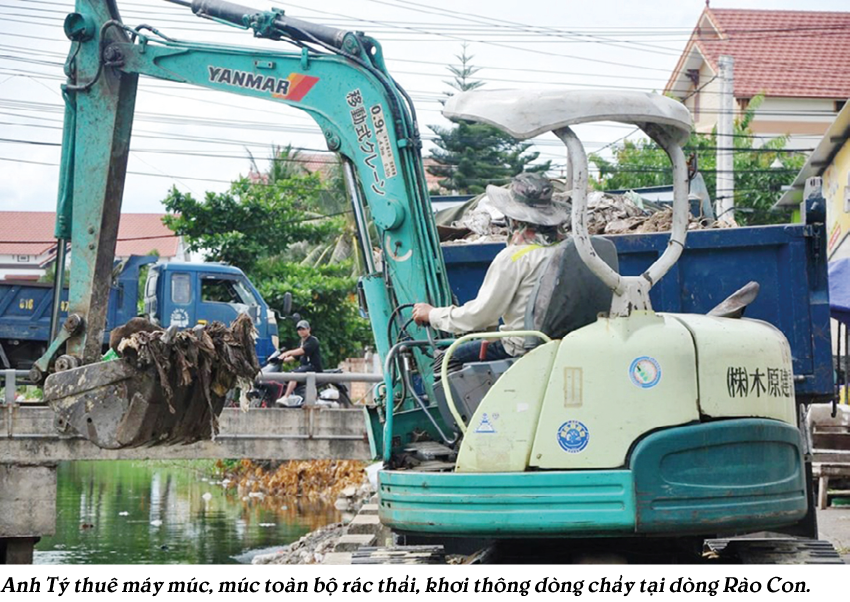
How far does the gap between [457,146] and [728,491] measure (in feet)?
114

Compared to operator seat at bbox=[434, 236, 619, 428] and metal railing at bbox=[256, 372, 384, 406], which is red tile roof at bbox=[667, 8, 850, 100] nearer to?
metal railing at bbox=[256, 372, 384, 406]

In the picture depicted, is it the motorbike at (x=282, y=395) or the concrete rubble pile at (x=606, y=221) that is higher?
the concrete rubble pile at (x=606, y=221)

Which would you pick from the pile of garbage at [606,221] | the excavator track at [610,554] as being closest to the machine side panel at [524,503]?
the excavator track at [610,554]

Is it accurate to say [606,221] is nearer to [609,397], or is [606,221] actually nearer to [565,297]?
[565,297]

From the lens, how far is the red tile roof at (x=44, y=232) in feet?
212

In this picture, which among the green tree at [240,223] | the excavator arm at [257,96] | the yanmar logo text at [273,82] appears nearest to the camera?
the excavator arm at [257,96]

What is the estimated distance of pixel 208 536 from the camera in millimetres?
21312

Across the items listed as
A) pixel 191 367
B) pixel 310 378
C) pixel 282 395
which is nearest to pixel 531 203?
pixel 191 367

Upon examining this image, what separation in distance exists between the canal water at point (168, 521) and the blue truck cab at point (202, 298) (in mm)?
3210

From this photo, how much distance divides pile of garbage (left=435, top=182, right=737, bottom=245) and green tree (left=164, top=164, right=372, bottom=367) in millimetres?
18281

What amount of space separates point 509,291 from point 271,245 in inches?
938

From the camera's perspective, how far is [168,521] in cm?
2320

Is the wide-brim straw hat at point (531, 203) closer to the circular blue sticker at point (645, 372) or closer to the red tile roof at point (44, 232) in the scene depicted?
the circular blue sticker at point (645, 372)
